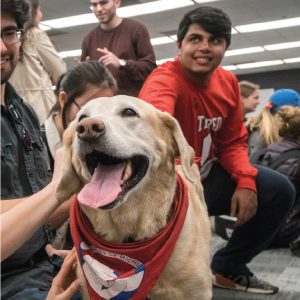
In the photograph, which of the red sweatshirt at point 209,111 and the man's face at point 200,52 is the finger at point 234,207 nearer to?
the red sweatshirt at point 209,111

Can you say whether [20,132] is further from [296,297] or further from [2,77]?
[296,297]

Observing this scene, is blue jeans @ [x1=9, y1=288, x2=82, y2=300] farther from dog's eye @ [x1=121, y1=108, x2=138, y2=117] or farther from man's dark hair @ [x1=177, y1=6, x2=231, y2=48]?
man's dark hair @ [x1=177, y1=6, x2=231, y2=48]

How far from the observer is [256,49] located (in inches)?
462

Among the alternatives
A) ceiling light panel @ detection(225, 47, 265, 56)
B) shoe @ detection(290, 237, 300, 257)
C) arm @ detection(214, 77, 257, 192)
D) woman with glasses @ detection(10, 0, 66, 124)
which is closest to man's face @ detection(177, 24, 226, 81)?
arm @ detection(214, 77, 257, 192)

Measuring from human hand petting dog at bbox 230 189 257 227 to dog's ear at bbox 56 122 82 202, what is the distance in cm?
107

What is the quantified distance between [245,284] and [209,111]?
1007mm

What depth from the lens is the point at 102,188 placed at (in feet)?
4.21

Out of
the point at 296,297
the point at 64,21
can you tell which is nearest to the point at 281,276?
the point at 296,297

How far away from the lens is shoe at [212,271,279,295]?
95.7 inches

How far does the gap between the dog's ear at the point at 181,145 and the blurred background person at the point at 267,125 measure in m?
2.57

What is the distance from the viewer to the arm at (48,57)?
280cm

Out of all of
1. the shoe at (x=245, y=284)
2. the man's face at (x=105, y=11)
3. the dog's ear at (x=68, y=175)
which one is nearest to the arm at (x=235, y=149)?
the shoe at (x=245, y=284)

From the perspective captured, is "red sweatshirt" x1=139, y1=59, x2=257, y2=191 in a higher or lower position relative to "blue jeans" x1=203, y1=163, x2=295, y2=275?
higher

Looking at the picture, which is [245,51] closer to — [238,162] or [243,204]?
[238,162]
